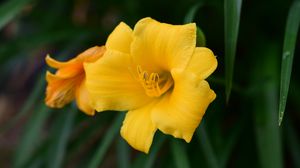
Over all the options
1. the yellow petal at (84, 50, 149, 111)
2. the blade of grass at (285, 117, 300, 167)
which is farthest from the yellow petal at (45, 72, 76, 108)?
the blade of grass at (285, 117, 300, 167)

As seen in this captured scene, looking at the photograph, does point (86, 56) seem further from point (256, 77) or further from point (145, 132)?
point (256, 77)

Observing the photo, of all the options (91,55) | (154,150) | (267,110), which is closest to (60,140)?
(154,150)

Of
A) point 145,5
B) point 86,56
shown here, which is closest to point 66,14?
point 145,5

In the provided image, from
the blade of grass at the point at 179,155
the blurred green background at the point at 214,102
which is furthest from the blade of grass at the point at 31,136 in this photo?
the blade of grass at the point at 179,155

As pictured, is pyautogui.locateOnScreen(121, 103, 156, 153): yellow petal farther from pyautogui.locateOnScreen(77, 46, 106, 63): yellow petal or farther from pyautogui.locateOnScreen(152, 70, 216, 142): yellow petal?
pyautogui.locateOnScreen(77, 46, 106, 63): yellow petal

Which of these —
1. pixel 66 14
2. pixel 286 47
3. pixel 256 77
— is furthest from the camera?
pixel 66 14

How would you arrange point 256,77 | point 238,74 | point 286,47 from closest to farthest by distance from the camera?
point 286,47, point 256,77, point 238,74
